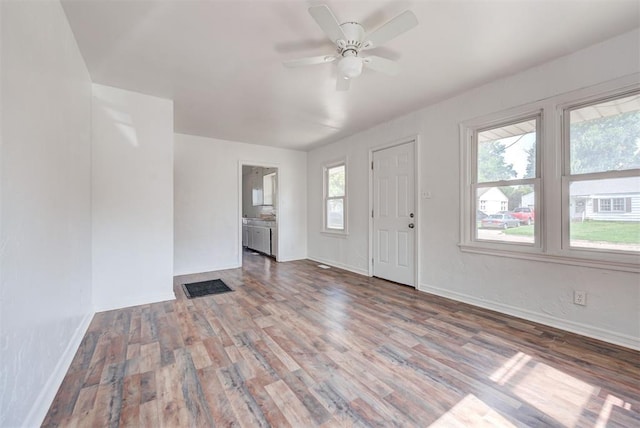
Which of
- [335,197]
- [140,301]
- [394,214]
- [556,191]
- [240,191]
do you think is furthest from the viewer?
[335,197]

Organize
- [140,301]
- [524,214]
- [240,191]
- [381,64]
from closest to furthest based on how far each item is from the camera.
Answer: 1. [381,64]
2. [524,214]
3. [140,301]
4. [240,191]

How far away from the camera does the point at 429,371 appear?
5.87 feet

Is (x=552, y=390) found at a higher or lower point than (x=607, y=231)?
lower

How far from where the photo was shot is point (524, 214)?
266 centimetres

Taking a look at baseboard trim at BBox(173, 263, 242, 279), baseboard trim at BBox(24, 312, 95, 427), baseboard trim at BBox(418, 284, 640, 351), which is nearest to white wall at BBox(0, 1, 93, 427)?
baseboard trim at BBox(24, 312, 95, 427)

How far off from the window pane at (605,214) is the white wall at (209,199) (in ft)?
14.3

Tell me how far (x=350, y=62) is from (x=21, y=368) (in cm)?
247

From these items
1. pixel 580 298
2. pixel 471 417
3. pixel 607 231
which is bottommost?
pixel 471 417

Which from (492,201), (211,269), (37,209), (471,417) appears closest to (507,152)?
(492,201)

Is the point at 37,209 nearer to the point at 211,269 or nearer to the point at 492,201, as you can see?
the point at 211,269

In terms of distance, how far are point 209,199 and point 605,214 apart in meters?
4.88

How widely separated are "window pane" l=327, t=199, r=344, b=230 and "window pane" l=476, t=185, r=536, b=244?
96.2 inches

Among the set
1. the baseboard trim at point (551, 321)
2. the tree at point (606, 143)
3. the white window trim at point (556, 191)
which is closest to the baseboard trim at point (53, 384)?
the baseboard trim at point (551, 321)

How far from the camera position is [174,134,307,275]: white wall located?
14.7ft
